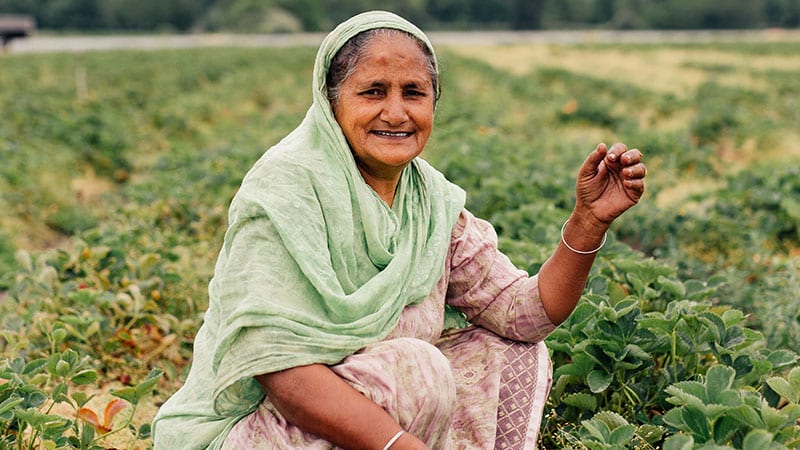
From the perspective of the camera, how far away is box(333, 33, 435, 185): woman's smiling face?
2039 mm

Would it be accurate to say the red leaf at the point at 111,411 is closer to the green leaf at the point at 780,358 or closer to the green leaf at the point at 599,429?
the green leaf at the point at 599,429

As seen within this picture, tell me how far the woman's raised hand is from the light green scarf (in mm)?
370

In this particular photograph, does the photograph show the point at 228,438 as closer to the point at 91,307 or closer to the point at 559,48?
the point at 91,307

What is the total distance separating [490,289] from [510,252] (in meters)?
1.23

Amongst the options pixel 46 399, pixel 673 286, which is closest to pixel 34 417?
pixel 46 399

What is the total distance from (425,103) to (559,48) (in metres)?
27.8

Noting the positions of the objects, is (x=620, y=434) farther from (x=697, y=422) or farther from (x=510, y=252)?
(x=510, y=252)

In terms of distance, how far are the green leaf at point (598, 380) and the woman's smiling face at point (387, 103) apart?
2.80ft

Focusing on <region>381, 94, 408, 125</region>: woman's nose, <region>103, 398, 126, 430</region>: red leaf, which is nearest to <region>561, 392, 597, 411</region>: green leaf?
<region>381, 94, 408, 125</region>: woman's nose

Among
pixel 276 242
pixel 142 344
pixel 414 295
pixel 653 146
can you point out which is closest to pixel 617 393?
pixel 414 295

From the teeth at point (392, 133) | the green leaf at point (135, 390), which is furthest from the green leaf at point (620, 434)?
the green leaf at point (135, 390)

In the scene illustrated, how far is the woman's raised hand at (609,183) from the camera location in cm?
203

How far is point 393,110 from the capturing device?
2.06 meters

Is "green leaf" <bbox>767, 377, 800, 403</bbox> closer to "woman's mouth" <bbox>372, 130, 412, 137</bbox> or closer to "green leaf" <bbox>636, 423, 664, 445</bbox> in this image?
"green leaf" <bbox>636, 423, 664, 445</bbox>
